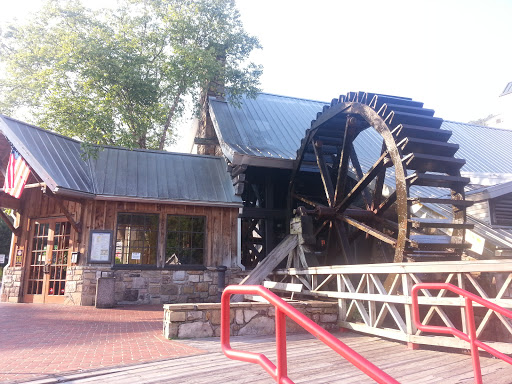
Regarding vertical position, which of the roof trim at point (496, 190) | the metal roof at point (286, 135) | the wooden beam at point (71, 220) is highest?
the metal roof at point (286, 135)

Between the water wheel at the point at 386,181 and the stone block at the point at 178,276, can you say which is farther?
the stone block at the point at 178,276

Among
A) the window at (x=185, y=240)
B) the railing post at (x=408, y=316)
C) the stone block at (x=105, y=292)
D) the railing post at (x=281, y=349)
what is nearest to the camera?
the railing post at (x=281, y=349)

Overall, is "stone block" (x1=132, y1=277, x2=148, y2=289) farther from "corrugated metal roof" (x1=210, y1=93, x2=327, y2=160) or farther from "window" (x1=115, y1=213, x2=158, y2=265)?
"corrugated metal roof" (x1=210, y1=93, x2=327, y2=160)

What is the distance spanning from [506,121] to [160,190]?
39.5 metres

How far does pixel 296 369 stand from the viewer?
3859 millimetres

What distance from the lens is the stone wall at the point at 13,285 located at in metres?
11.2

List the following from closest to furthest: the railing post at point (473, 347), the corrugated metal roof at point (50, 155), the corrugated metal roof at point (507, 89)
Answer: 1. the railing post at point (473, 347)
2. the corrugated metal roof at point (50, 155)
3. the corrugated metal roof at point (507, 89)

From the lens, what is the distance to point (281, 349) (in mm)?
1970

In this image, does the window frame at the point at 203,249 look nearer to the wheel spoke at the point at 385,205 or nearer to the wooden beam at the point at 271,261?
the wooden beam at the point at 271,261

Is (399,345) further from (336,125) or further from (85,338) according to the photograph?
(336,125)

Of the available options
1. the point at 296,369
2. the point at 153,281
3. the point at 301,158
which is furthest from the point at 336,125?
the point at 296,369

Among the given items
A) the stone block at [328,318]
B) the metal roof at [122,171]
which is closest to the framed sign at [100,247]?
the metal roof at [122,171]

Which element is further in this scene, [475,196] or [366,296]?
[475,196]

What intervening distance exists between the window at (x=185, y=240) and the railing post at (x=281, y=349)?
9.03 meters
